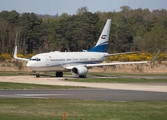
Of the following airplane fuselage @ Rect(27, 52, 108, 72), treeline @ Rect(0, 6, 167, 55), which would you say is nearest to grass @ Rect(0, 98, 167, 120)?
airplane fuselage @ Rect(27, 52, 108, 72)

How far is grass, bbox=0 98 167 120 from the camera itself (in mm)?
20823

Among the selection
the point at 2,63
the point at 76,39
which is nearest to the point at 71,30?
the point at 76,39

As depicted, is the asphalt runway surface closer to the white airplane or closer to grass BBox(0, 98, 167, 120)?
grass BBox(0, 98, 167, 120)

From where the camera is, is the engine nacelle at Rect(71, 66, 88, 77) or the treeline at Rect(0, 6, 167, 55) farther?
the treeline at Rect(0, 6, 167, 55)

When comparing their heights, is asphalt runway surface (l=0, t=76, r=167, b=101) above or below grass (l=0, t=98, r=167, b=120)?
above

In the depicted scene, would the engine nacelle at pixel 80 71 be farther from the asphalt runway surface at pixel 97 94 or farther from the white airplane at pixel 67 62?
the asphalt runway surface at pixel 97 94

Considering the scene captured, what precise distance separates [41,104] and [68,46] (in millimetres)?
97781

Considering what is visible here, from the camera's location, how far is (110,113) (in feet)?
72.8

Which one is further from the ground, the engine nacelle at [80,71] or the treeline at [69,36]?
the treeline at [69,36]

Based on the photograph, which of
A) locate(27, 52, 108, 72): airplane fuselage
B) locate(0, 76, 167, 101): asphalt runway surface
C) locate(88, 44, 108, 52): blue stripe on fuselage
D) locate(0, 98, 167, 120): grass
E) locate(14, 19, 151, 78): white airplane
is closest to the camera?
locate(0, 98, 167, 120): grass

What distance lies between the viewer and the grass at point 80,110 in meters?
20.8

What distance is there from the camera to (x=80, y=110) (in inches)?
914

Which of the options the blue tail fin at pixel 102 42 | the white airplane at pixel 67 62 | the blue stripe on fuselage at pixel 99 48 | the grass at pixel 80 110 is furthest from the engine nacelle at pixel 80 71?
the grass at pixel 80 110

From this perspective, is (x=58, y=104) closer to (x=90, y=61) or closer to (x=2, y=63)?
(x=90, y=61)
